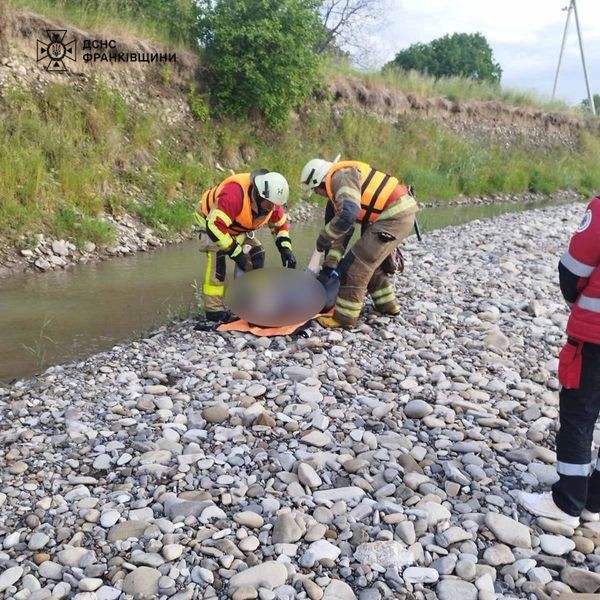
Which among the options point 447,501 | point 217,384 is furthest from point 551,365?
point 217,384

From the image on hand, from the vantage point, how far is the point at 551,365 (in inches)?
209

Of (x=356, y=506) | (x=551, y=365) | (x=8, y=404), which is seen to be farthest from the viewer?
(x=551, y=365)

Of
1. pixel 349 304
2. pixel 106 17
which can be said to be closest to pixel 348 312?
pixel 349 304

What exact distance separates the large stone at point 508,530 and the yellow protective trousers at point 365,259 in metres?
3.13

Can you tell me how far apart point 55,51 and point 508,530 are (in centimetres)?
1312

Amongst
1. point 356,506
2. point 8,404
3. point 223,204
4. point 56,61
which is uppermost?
point 56,61

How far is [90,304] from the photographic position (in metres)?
7.89

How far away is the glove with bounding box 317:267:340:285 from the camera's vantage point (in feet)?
20.3

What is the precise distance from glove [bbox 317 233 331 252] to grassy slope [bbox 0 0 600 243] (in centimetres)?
584

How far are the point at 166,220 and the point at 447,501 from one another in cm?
979

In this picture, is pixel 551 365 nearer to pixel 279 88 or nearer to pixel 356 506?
pixel 356 506

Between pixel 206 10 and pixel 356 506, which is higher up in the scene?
pixel 206 10

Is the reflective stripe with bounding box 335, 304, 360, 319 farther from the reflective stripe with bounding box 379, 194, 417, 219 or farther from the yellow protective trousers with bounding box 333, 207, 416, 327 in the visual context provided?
the reflective stripe with bounding box 379, 194, 417, 219

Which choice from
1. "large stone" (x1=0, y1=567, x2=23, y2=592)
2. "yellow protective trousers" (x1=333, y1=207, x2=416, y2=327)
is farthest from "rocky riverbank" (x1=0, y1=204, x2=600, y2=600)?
"yellow protective trousers" (x1=333, y1=207, x2=416, y2=327)
